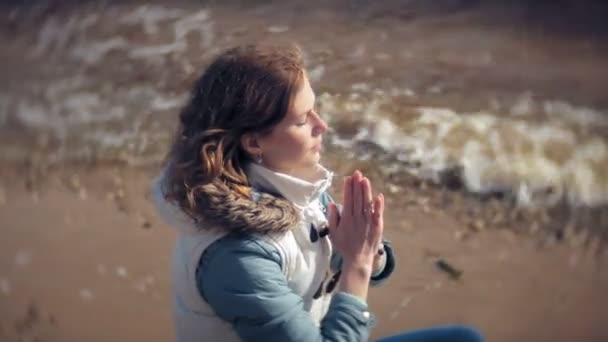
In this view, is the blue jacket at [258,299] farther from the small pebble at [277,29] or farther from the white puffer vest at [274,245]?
the small pebble at [277,29]

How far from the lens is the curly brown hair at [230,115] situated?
185 cm

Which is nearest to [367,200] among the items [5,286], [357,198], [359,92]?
[357,198]

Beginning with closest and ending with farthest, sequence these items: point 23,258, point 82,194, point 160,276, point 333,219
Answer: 1. point 333,219
2. point 160,276
3. point 23,258
4. point 82,194

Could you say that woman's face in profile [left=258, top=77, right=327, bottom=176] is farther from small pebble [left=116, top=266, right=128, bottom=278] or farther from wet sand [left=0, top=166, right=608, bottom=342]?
small pebble [left=116, top=266, right=128, bottom=278]

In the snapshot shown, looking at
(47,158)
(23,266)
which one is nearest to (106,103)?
(47,158)

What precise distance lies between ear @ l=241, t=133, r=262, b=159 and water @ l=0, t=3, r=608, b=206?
11.0 ft

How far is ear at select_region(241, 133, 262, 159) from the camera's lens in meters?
1.90

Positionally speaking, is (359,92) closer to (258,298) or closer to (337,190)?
(337,190)

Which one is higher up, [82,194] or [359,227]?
[359,227]

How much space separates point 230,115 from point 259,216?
0.78 feet

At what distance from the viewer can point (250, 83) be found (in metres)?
1.85

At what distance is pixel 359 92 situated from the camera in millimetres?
6512

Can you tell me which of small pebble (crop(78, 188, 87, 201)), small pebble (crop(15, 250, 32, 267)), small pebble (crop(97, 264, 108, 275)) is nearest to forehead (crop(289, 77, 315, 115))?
small pebble (crop(97, 264, 108, 275))

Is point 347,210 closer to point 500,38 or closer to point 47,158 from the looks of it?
point 47,158
